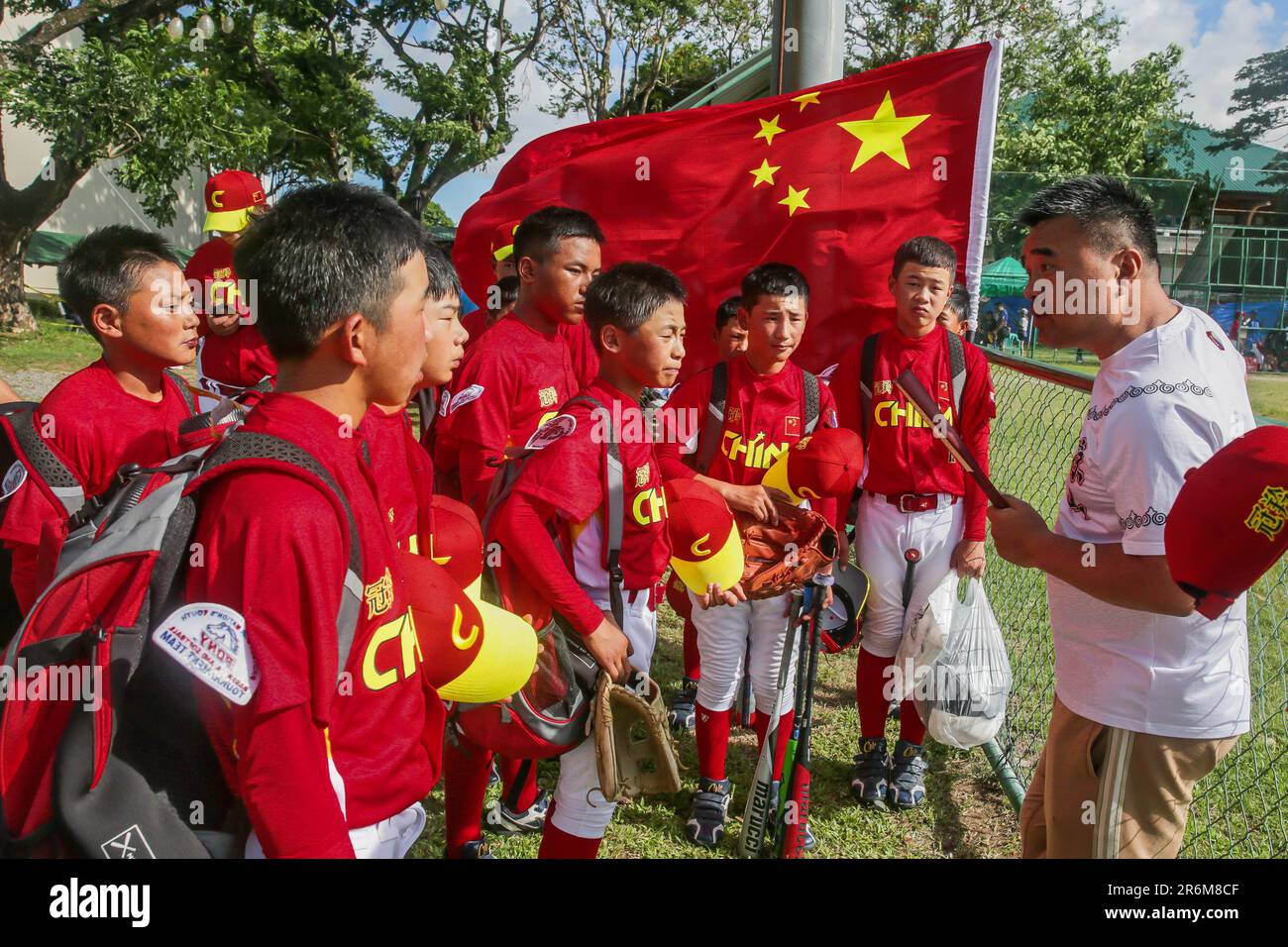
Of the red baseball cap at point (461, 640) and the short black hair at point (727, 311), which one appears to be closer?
the red baseball cap at point (461, 640)

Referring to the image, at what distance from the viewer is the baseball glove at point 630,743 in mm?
2586

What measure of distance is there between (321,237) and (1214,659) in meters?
2.17

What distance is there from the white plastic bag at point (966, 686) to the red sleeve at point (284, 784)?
117 inches

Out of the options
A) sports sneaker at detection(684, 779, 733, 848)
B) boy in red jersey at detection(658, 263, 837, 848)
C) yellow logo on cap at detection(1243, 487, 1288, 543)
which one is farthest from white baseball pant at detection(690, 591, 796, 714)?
yellow logo on cap at detection(1243, 487, 1288, 543)

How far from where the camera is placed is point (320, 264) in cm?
156

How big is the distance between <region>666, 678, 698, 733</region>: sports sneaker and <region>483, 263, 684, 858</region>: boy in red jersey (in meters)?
1.74

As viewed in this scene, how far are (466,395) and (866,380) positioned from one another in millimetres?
1770

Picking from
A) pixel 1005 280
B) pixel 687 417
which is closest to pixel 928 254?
pixel 687 417

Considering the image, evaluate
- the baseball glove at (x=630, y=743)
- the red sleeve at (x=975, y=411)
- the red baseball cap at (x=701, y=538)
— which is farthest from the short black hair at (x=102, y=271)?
the red sleeve at (x=975, y=411)

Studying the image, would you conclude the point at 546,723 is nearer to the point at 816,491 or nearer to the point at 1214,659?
the point at 816,491

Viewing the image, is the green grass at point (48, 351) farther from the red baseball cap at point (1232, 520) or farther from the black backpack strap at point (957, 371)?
the red baseball cap at point (1232, 520)

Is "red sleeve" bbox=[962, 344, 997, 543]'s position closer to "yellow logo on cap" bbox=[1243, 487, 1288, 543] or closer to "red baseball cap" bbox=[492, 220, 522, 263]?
"yellow logo on cap" bbox=[1243, 487, 1288, 543]

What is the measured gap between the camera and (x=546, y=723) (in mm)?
2590
